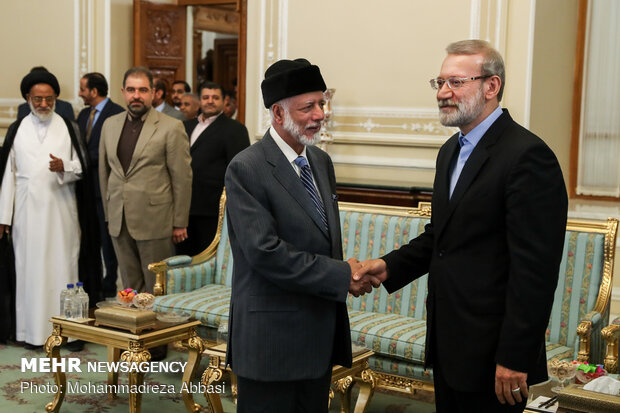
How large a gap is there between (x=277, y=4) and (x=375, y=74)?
1.12 metres

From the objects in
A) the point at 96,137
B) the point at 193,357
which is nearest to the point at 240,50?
the point at 96,137

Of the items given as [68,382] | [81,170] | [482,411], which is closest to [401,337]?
[482,411]

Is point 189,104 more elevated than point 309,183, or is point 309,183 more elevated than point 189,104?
point 189,104

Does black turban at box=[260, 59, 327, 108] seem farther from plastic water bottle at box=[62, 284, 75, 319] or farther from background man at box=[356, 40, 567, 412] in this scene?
plastic water bottle at box=[62, 284, 75, 319]

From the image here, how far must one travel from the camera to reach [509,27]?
5672mm

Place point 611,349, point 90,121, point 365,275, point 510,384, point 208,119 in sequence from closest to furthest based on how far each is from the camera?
point 510,384
point 365,275
point 611,349
point 208,119
point 90,121

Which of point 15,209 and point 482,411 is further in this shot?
point 15,209

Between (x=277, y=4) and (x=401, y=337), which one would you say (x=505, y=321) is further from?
(x=277, y=4)

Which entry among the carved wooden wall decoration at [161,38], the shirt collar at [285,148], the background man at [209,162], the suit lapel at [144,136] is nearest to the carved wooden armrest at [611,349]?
the shirt collar at [285,148]

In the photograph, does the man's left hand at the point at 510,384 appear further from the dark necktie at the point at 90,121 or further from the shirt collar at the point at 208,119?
the dark necktie at the point at 90,121

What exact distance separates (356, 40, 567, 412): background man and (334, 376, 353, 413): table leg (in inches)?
52.2

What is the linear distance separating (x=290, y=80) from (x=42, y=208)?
10.5 ft

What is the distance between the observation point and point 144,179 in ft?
15.8

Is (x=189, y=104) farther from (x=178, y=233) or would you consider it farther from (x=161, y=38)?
(x=178, y=233)
